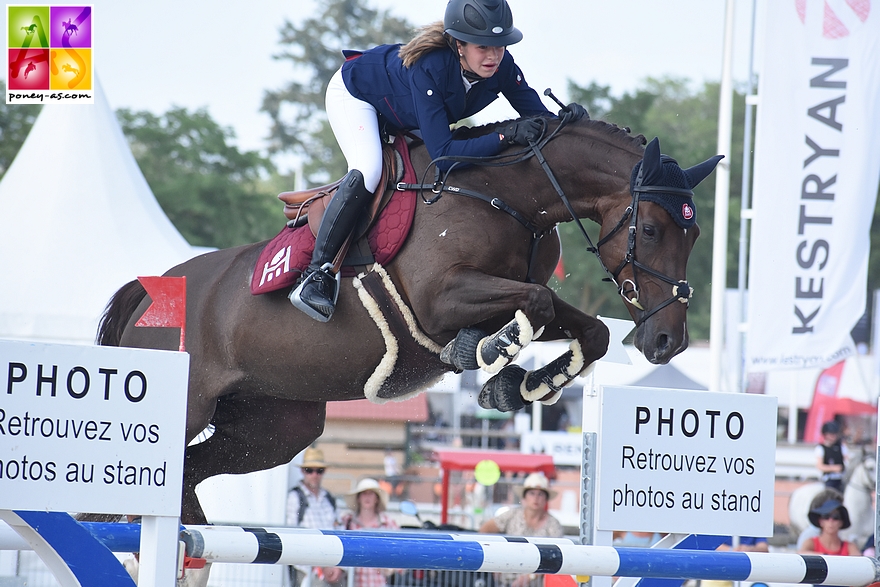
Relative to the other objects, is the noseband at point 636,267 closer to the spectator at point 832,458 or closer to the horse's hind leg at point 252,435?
the horse's hind leg at point 252,435

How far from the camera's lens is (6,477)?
7.25ft

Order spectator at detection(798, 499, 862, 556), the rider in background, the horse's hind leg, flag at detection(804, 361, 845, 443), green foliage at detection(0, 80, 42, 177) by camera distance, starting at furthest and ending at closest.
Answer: green foliage at detection(0, 80, 42, 177)
flag at detection(804, 361, 845, 443)
spectator at detection(798, 499, 862, 556)
the horse's hind leg
the rider in background

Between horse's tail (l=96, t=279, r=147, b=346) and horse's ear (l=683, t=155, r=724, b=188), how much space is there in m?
2.72

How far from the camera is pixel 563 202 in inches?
144

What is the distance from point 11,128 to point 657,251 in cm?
2424

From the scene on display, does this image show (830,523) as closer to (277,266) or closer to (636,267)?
(636,267)

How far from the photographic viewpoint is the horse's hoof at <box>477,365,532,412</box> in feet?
12.0

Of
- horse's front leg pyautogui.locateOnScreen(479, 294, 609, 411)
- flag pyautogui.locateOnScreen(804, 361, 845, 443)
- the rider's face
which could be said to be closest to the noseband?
horse's front leg pyautogui.locateOnScreen(479, 294, 609, 411)

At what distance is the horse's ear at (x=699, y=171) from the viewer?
3604 millimetres

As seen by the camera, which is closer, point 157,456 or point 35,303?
point 157,456

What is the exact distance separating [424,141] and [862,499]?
6622 millimetres

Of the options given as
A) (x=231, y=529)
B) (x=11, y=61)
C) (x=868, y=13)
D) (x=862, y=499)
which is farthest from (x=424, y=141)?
(x=862, y=499)

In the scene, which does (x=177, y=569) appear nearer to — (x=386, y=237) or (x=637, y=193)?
(x=386, y=237)

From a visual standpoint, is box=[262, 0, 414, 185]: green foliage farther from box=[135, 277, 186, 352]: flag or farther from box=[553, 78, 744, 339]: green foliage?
box=[135, 277, 186, 352]: flag
